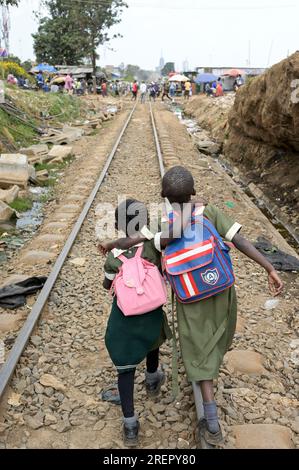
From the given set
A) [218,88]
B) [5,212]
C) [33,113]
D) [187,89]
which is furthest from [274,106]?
[187,89]

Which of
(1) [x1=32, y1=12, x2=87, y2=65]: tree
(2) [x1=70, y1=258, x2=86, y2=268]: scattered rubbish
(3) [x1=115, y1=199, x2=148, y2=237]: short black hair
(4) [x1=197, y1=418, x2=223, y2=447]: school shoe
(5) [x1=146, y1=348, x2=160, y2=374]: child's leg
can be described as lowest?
(2) [x1=70, y1=258, x2=86, y2=268]: scattered rubbish

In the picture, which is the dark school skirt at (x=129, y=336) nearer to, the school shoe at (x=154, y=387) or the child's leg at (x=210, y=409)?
the child's leg at (x=210, y=409)

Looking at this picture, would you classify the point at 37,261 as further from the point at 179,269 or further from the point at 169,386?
the point at 179,269

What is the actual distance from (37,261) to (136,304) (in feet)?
11.9

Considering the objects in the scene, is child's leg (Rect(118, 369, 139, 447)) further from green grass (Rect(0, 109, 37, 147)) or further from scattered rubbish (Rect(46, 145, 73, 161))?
green grass (Rect(0, 109, 37, 147))

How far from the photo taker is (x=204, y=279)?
2.54m

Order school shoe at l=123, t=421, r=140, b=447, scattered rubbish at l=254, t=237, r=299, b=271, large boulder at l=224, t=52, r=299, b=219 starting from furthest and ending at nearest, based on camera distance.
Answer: large boulder at l=224, t=52, r=299, b=219 < scattered rubbish at l=254, t=237, r=299, b=271 < school shoe at l=123, t=421, r=140, b=447

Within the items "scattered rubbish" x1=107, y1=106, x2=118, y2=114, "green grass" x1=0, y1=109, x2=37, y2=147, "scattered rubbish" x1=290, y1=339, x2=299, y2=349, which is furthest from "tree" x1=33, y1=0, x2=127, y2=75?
"scattered rubbish" x1=290, y1=339, x2=299, y2=349

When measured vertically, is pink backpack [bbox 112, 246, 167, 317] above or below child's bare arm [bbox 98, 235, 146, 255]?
below

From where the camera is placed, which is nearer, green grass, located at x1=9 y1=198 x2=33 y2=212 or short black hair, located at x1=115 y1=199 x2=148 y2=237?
short black hair, located at x1=115 y1=199 x2=148 y2=237

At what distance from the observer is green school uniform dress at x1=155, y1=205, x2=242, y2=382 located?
2.64 meters

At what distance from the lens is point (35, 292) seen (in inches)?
197

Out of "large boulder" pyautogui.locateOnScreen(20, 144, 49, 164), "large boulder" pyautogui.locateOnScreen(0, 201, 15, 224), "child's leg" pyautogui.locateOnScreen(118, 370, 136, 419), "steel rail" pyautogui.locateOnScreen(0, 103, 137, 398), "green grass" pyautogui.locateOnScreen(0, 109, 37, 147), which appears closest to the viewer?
"child's leg" pyautogui.locateOnScreen(118, 370, 136, 419)

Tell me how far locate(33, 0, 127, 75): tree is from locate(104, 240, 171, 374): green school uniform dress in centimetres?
4293
